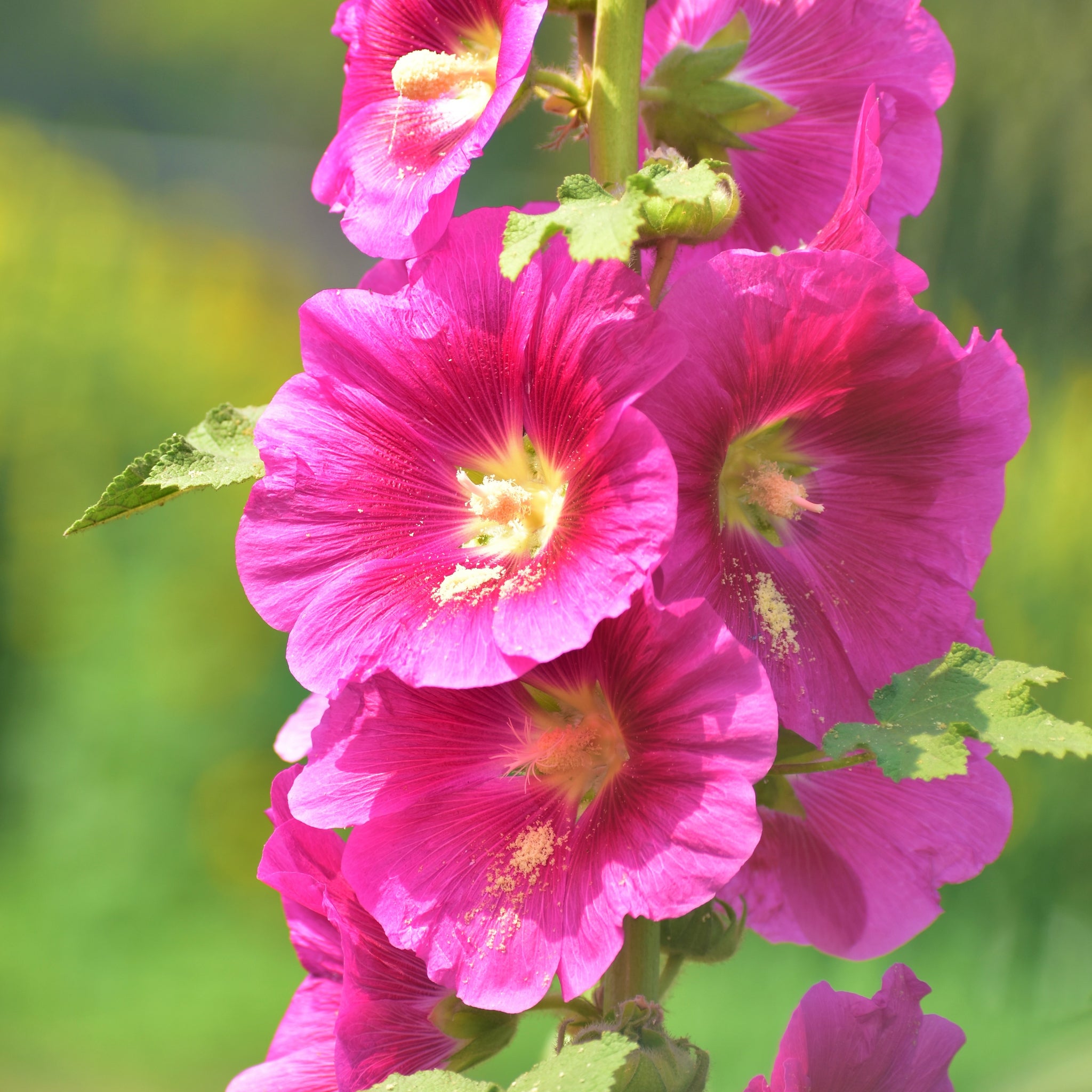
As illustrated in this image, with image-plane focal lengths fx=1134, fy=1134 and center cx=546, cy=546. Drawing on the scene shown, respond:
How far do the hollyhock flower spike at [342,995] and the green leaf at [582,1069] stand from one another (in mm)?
142

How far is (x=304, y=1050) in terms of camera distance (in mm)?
817

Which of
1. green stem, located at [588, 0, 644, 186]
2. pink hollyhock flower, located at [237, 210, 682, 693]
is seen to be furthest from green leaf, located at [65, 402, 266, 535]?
green stem, located at [588, 0, 644, 186]

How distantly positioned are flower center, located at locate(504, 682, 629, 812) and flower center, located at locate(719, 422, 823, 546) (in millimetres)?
143

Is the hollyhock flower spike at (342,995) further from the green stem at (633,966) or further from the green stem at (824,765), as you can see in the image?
the green stem at (824,765)

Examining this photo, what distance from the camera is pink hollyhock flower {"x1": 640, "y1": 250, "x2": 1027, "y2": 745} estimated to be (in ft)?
2.06

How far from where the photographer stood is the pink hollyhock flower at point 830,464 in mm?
629

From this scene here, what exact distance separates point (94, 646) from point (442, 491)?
3471mm

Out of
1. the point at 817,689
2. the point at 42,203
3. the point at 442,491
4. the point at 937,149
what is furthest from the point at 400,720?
the point at 42,203

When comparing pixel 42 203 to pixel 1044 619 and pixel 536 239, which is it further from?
pixel 536 239

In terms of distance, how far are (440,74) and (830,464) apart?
1.20 ft

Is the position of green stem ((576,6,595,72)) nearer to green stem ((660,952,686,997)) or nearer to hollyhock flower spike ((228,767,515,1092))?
hollyhock flower spike ((228,767,515,1092))

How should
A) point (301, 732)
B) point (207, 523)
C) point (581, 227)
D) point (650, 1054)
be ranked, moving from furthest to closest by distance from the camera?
point (207, 523) < point (301, 732) < point (650, 1054) < point (581, 227)

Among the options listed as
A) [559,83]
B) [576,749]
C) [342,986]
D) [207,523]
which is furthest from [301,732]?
[207,523]

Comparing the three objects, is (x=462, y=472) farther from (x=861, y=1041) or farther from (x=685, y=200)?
(x=861, y=1041)
